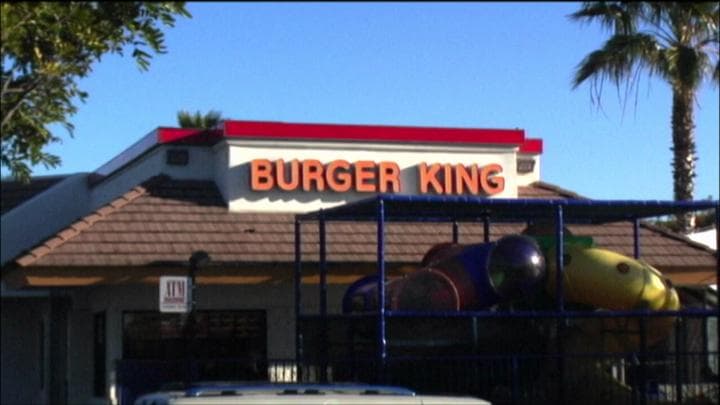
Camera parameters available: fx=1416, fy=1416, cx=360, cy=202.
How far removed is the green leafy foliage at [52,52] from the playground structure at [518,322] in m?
3.17

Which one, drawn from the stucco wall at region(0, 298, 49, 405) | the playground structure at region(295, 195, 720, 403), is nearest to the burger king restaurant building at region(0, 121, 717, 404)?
the stucco wall at region(0, 298, 49, 405)

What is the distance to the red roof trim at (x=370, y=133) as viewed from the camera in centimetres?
2169

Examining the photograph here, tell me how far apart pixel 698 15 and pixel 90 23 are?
14.1 meters

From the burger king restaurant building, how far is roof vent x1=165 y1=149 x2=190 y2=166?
0.02m

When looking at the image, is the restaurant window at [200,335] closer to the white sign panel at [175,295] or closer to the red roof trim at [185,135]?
the red roof trim at [185,135]

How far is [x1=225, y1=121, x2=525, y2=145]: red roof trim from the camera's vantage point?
2169 cm

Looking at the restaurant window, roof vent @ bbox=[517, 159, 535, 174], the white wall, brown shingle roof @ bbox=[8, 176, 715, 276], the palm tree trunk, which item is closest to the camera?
brown shingle roof @ bbox=[8, 176, 715, 276]

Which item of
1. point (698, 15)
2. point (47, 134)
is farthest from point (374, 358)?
point (698, 15)

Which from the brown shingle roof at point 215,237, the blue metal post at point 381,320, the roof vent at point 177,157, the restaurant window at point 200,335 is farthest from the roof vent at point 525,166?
the blue metal post at point 381,320

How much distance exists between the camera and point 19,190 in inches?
1166

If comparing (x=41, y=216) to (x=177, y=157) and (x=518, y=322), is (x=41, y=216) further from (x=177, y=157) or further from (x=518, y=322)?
(x=518, y=322)

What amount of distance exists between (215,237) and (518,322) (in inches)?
227

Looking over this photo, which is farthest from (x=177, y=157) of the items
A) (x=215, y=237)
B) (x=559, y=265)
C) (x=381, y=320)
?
(x=559, y=265)

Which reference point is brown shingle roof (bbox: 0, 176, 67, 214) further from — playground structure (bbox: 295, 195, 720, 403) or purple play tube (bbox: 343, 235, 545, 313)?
purple play tube (bbox: 343, 235, 545, 313)
